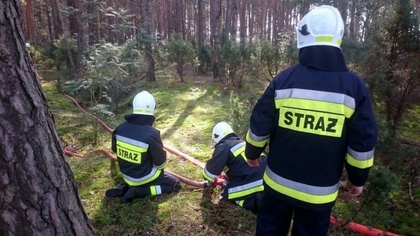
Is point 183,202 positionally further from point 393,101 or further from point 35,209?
point 393,101

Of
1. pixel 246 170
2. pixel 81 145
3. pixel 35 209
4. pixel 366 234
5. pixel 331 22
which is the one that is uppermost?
pixel 331 22

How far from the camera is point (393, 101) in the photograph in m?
4.93

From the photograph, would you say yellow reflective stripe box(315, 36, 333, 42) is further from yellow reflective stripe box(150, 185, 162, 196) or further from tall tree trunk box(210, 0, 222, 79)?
tall tree trunk box(210, 0, 222, 79)

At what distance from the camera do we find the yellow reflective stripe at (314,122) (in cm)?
191

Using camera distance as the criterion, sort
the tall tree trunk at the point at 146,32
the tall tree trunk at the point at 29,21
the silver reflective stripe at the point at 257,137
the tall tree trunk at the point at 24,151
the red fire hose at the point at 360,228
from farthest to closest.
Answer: the tall tree trunk at the point at 29,21, the tall tree trunk at the point at 146,32, the red fire hose at the point at 360,228, the silver reflective stripe at the point at 257,137, the tall tree trunk at the point at 24,151

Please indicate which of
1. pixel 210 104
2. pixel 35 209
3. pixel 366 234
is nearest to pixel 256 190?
pixel 366 234

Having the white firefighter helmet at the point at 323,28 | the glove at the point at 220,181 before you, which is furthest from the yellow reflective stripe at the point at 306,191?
the glove at the point at 220,181

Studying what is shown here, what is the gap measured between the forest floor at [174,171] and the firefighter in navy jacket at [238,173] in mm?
134

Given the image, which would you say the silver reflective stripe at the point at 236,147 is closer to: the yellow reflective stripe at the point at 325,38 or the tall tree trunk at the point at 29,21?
the yellow reflective stripe at the point at 325,38

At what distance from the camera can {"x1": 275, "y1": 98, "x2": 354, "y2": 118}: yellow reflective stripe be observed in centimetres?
189

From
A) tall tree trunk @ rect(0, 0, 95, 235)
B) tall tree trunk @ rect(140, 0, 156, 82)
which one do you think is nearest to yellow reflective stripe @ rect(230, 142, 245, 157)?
tall tree trunk @ rect(0, 0, 95, 235)

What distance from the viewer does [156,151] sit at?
3682 millimetres

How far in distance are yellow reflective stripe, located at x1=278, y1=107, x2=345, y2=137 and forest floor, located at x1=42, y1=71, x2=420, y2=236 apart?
5.29 ft

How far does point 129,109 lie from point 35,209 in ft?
24.8
